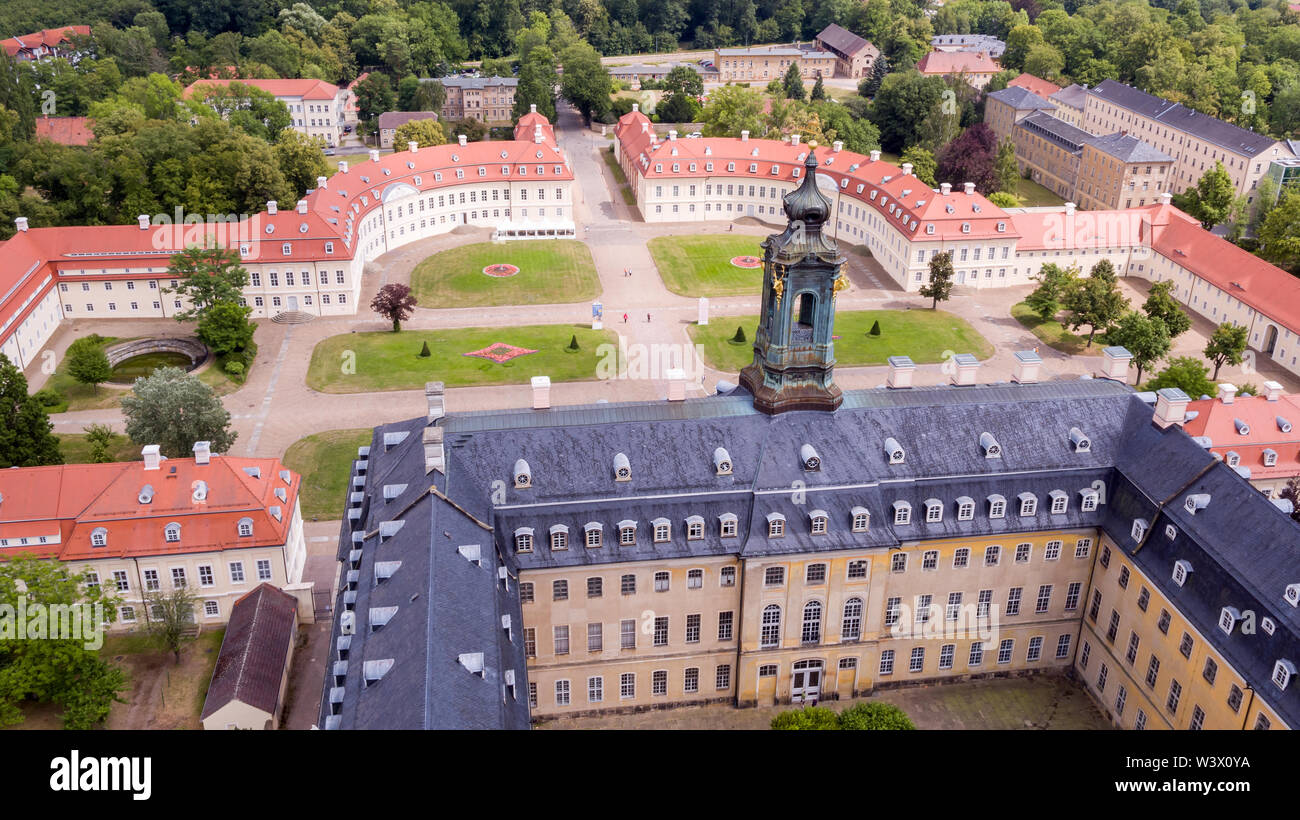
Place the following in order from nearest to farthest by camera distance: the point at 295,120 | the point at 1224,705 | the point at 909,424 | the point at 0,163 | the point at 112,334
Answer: the point at 1224,705, the point at 909,424, the point at 112,334, the point at 0,163, the point at 295,120

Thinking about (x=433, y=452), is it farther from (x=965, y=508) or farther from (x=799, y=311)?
(x=965, y=508)

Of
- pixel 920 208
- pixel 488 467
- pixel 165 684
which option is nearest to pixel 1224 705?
pixel 488 467

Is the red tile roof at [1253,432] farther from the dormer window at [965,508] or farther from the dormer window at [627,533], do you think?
the dormer window at [627,533]

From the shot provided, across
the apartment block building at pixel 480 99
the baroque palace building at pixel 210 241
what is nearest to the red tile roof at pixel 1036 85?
the apartment block building at pixel 480 99

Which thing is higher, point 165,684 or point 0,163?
point 0,163

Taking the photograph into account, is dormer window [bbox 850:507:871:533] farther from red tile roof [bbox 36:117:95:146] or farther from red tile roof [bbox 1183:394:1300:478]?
red tile roof [bbox 36:117:95:146]

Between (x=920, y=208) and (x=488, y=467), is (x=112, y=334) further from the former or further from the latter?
(x=920, y=208)

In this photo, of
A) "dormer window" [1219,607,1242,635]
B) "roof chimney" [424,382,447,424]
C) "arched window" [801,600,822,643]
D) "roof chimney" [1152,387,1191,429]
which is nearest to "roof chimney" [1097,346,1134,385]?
"roof chimney" [1152,387,1191,429]

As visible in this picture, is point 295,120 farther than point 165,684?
Yes
